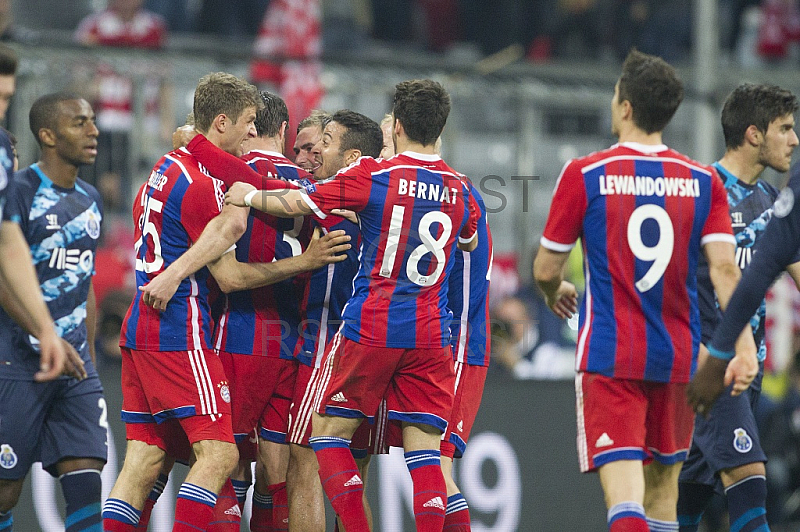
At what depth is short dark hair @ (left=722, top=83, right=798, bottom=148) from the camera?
6234mm

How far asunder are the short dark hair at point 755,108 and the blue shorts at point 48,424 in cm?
386

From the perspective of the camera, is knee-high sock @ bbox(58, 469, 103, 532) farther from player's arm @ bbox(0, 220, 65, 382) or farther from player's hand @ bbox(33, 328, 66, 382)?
player's hand @ bbox(33, 328, 66, 382)

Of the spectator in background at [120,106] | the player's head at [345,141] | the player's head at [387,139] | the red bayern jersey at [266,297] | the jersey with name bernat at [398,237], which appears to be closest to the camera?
the jersey with name bernat at [398,237]

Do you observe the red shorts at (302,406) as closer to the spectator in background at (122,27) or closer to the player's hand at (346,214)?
the player's hand at (346,214)

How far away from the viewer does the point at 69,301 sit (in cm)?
578

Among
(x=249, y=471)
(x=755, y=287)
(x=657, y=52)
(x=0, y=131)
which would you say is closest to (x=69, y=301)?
(x=0, y=131)

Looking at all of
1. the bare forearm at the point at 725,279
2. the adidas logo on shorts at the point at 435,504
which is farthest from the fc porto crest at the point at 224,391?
the bare forearm at the point at 725,279

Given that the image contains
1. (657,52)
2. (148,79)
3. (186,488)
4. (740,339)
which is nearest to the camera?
(740,339)

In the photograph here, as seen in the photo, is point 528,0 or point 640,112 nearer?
point 640,112

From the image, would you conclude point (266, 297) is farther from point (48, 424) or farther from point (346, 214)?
point (48, 424)

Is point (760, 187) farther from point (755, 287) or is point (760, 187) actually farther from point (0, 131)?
point (0, 131)

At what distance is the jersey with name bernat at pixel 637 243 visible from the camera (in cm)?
507

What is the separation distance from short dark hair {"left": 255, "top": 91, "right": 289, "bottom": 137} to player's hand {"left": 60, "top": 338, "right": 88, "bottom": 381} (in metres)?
1.76

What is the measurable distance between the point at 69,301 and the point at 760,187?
3919 mm
